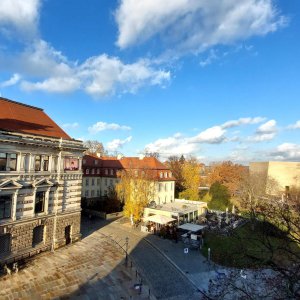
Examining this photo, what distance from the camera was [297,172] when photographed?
230ft

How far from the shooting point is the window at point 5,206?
2425cm

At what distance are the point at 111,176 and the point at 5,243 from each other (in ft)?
102

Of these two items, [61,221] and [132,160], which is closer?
[61,221]

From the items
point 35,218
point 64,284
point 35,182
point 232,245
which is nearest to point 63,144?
point 35,182

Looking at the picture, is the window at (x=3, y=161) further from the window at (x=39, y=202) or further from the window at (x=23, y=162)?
the window at (x=39, y=202)

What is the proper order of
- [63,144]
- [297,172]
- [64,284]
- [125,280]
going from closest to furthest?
[64,284] < [125,280] < [63,144] < [297,172]

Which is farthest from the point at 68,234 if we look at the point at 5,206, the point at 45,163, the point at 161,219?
the point at 161,219

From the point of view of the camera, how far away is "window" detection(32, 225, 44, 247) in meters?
27.5

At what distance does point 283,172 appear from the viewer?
72.4 m

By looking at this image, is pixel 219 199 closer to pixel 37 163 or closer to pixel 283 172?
pixel 283 172

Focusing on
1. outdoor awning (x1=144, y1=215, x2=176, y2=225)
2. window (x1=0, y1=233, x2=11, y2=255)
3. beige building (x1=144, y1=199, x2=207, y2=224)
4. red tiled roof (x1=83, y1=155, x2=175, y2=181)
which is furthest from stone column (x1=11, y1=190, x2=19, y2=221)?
red tiled roof (x1=83, y1=155, x2=175, y2=181)

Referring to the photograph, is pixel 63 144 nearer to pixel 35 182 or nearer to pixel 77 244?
pixel 35 182

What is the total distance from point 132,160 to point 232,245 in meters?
30.3

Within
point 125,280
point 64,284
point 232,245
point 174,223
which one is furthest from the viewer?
point 174,223
